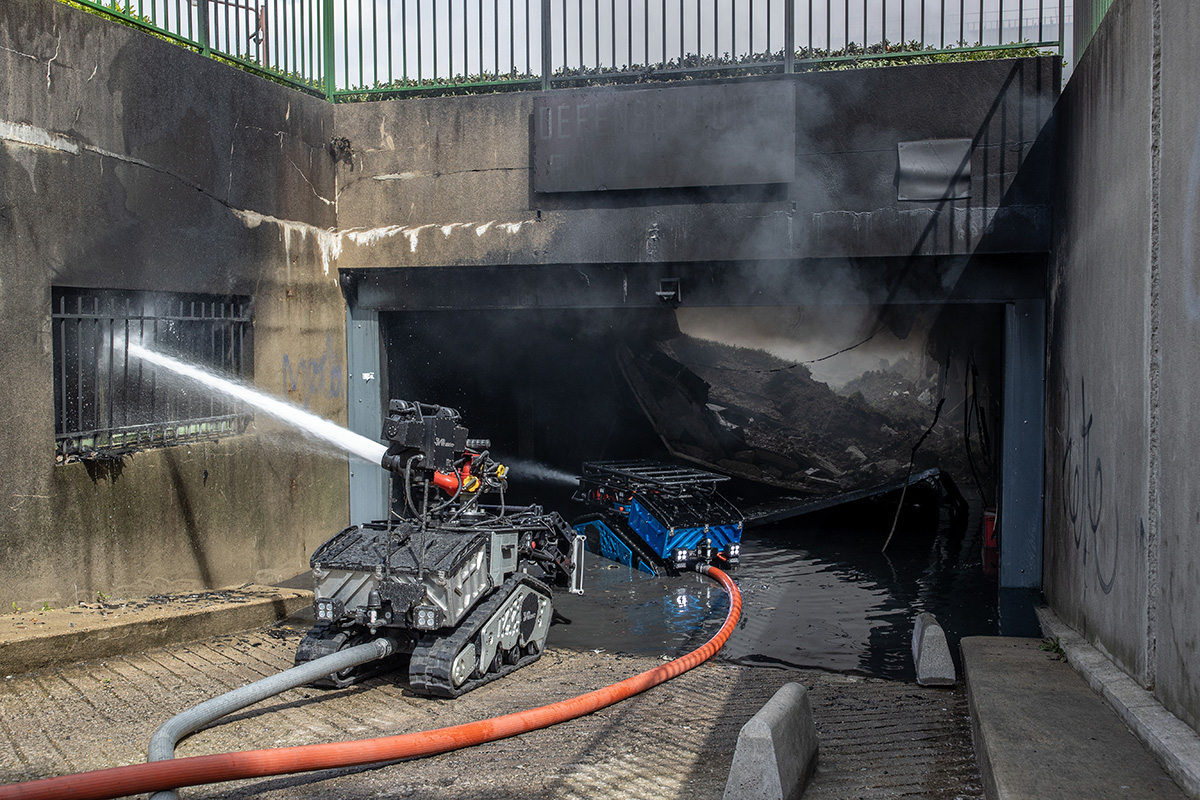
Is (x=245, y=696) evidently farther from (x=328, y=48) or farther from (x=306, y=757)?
(x=328, y=48)

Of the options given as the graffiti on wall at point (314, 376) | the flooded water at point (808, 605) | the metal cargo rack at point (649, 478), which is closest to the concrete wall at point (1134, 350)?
the flooded water at point (808, 605)

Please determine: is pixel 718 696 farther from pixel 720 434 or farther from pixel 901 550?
pixel 720 434

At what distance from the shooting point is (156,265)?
9.36 metres

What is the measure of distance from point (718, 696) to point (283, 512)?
6.12 meters

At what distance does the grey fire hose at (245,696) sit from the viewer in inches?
205

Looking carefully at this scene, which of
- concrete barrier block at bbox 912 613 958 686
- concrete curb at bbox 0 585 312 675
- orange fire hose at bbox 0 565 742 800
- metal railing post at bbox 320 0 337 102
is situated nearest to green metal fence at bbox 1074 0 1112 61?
concrete barrier block at bbox 912 613 958 686

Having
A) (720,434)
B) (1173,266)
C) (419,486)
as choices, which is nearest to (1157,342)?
(1173,266)

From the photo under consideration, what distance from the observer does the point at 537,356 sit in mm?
17969

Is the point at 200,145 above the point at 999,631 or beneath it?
above

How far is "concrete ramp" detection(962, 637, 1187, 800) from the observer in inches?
171

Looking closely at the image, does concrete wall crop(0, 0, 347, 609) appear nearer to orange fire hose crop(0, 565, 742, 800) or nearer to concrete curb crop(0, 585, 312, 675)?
concrete curb crop(0, 585, 312, 675)

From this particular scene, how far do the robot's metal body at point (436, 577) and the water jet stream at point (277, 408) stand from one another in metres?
0.96

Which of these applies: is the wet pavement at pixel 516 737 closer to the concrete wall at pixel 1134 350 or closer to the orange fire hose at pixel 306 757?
the orange fire hose at pixel 306 757

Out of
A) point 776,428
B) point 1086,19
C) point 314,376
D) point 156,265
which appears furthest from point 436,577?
point 776,428
